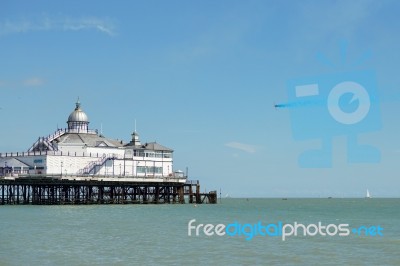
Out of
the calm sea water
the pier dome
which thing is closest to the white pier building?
the pier dome

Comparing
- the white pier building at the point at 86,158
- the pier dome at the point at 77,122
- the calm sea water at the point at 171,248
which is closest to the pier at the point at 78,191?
the white pier building at the point at 86,158

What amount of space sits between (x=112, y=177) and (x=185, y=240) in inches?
2203

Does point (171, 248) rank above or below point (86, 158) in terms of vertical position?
below

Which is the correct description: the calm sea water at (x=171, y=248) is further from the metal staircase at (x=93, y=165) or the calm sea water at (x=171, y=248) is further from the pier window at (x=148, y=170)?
the pier window at (x=148, y=170)

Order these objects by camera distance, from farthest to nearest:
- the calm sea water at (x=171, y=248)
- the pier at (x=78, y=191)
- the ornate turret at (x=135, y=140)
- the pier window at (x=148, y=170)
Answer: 1. the ornate turret at (x=135, y=140)
2. the pier window at (x=148, y=170)
3. the pier at (x=78, y=191)
4. the calm sea water at (x=171, y=248)

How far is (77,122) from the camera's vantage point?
10838cm

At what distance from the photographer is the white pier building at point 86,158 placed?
3794 inches

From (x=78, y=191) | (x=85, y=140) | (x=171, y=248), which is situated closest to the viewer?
(x=171, y=248)

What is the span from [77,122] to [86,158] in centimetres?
974

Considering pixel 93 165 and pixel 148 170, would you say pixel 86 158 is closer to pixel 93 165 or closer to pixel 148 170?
pixel 93 165

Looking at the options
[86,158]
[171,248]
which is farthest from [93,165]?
[171,248]

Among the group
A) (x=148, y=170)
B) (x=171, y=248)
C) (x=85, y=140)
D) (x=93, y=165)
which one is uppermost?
(x=85, y=140)

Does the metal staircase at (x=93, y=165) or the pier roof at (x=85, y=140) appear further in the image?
the pier roof at (x=85, y=140)

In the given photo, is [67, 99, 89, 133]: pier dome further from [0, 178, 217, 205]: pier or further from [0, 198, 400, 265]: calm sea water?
[0, 198, 400, 265]: calm sea water
